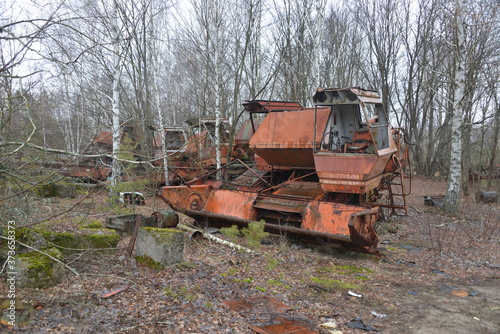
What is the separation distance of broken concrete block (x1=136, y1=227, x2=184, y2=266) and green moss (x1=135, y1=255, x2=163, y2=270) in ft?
0.04

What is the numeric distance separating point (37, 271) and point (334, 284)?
149 inches

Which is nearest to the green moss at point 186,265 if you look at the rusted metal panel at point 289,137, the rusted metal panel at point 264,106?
the rusted metal panel at point 289,137

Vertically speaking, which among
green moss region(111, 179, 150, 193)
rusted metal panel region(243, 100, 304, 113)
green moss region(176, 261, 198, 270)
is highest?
rusted metal panel region(243, 100, 304, 113)

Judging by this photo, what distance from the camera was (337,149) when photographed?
8258mm

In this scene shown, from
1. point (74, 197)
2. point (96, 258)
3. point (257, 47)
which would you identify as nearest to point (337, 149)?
point (96, 258)

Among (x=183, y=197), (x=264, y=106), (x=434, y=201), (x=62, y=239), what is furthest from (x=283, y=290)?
(x=434, y=201)

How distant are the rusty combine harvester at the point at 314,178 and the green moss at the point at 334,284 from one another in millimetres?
928

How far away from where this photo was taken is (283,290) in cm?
492

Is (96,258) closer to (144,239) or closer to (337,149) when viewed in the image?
(144,239)

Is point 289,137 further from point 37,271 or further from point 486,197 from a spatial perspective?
point 486,197

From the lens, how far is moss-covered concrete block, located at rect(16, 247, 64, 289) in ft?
13.4

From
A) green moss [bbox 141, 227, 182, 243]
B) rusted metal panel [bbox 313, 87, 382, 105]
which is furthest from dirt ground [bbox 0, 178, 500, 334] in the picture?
rusted metal panel [bbox 313, 87, 382, 105]

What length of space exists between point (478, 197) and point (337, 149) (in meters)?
9.22

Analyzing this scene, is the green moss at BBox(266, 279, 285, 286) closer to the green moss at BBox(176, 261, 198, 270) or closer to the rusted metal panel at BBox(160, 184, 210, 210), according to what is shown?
the green moss at BBox(176, 261, 198, 270)
